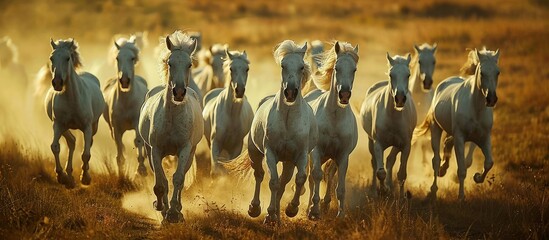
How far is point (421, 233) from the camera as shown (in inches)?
326

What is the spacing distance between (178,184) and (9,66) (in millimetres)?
9764

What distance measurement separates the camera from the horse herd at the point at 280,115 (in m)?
8.83

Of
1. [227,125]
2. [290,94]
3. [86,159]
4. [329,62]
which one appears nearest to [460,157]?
[329,62]

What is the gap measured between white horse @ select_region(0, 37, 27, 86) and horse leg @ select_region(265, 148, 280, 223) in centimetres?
1010

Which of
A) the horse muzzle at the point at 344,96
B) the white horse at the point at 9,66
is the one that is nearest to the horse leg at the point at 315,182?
the horse muzzle at the point at 344,96

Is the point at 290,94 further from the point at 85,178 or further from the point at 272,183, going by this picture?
the point at 85,178

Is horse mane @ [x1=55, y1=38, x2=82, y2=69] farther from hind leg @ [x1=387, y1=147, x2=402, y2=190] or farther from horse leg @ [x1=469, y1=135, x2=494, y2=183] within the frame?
horse leg @ [x1=469, y1=135, x2=494, y2=183]

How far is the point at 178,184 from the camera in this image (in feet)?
29.3

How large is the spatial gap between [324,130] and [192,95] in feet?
5.47

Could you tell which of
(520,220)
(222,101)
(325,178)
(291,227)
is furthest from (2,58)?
(520,220)

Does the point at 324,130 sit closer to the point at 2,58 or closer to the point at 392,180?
the point at 392,180

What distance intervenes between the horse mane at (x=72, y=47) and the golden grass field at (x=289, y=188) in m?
1.47

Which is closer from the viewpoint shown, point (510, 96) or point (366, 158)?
point (366, 158)

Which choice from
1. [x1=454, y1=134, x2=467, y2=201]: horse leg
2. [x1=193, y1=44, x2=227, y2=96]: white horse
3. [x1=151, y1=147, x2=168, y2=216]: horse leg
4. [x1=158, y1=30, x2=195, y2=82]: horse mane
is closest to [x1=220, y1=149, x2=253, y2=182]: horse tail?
[x1=151, y1=147, x2=168, y2=216]: horse leg
